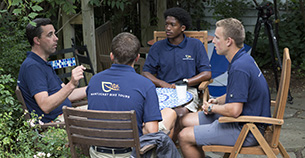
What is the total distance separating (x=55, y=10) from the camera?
216 inches

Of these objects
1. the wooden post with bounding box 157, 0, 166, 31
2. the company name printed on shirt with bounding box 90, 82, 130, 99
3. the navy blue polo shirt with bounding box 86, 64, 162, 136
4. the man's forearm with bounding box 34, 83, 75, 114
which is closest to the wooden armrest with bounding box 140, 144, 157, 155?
the navy blue polo shirt with bounding box 86, 64, 162, 136

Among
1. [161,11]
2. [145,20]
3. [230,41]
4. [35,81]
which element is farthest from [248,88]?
[145,20]

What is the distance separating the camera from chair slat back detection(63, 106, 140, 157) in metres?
2.28

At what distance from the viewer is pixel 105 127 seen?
91.4 inches

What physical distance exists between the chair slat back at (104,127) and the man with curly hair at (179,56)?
1748mm

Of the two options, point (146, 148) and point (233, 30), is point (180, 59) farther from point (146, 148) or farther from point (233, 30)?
point (146, 148)

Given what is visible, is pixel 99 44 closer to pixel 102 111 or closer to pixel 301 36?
pixel 102 111

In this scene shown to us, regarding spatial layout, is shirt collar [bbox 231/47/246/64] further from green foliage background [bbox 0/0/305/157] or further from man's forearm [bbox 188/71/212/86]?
green foliage background [bbox 0/0/305/157]

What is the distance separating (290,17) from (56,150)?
239 inches

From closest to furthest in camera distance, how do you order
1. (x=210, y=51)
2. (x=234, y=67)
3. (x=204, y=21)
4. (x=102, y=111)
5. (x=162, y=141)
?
(x=102, y=111) < (x=162, y=141) < (x=234, y=67) < (x=210, y=51) < (x=204, y=21)

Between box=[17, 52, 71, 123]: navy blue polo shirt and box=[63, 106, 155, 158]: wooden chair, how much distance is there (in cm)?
77

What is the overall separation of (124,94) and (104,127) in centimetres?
25

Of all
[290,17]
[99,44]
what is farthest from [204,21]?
[99,44]

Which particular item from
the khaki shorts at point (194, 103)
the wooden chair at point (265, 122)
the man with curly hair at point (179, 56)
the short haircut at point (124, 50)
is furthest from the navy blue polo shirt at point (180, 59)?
the short haircut at point (124, 50)
